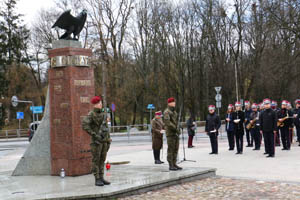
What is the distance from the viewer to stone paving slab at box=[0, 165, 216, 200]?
25.6ft

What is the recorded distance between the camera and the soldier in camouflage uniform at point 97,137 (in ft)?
28.0

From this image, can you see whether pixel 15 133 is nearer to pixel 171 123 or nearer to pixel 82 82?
pixel 82 82

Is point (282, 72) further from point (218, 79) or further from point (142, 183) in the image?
point (142, 183)

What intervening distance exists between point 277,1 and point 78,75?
1936cm

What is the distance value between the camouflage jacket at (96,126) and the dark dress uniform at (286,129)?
9432mm

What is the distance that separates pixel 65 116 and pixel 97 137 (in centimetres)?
204

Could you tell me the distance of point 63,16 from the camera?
10773 millimetres

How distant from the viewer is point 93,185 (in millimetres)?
8703

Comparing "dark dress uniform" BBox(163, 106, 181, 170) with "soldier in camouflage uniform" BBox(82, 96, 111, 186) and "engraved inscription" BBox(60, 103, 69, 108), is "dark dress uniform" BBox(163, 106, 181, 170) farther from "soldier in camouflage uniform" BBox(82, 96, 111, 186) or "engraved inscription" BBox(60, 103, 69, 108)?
"engraved inscription" BBox(60, 103, 69, 108)

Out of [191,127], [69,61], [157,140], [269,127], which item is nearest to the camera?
[69,61]

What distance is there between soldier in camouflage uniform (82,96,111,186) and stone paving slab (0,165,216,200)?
31 cm

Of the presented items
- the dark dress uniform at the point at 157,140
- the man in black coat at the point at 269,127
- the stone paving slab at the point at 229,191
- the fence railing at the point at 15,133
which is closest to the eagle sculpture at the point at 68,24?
the dark dress uniform at the point at 157,140

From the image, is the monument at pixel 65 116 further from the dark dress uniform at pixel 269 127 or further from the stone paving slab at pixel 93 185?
the dark dress uniform at pixel 269 127

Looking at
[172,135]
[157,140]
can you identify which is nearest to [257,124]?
[157,140]
